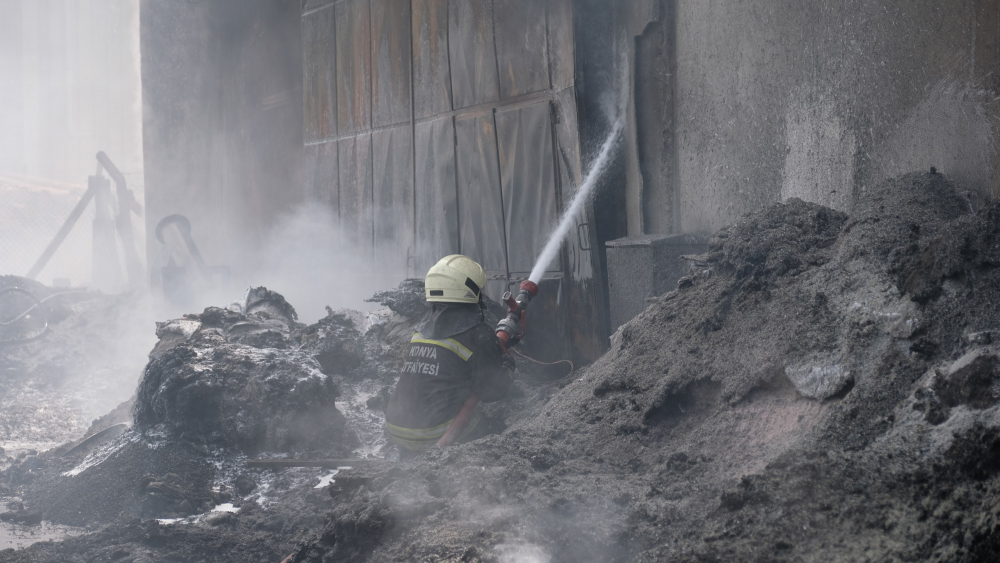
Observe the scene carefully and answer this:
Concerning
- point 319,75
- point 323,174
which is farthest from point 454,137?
point 319,75

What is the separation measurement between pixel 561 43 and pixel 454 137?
5.57 feet

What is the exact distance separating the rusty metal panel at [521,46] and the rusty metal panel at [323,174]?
11.3 feet

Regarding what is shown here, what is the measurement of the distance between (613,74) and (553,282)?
1.90m

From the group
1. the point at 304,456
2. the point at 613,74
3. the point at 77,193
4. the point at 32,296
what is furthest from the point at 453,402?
the point at 77,193

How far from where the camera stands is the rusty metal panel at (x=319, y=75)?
8.84m

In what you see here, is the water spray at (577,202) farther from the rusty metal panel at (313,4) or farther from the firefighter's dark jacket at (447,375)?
the rusty metal panel at (313,4)

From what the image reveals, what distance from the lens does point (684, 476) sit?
243 centimetres

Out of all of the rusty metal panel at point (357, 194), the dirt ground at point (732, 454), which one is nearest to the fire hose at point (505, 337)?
the dirt ground at point (732, 454)

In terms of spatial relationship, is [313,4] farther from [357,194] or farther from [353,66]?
[357,194]

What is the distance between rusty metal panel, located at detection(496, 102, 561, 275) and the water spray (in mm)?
106

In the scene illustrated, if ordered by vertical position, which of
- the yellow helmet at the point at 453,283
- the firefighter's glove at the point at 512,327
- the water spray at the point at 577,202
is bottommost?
the firefighter's glove at the point at 512,327

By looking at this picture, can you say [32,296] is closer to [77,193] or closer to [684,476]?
[684,476]

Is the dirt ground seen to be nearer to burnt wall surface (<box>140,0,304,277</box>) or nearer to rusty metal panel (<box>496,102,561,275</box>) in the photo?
rusty metal panel (<box>496,102,561,275</box>)

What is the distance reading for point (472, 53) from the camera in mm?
6676
